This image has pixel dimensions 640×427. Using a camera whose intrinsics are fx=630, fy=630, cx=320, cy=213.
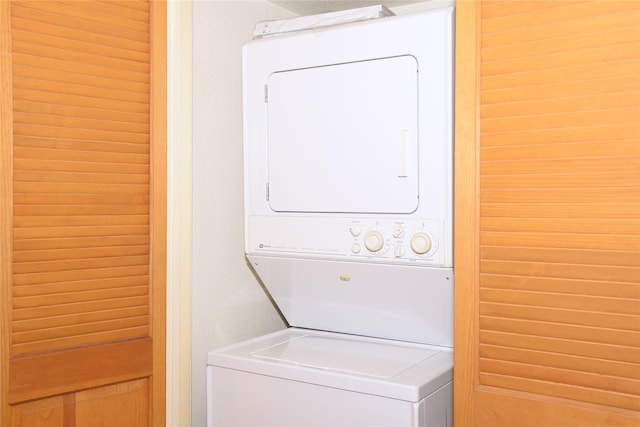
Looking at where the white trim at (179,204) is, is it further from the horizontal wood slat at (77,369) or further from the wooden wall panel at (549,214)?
the wooden wall panel at (549,214)

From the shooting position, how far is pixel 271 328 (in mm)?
2768

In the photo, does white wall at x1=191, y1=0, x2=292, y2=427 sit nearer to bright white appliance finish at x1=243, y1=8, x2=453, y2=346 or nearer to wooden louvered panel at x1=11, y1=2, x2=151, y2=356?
bright white appliance finish at x1=243, y1=8, x2=453, y2=346

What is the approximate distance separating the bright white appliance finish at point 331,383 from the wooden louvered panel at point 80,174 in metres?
0.40

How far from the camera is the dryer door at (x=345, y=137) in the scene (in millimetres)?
2061

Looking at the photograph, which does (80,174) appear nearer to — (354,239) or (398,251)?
(354,239)

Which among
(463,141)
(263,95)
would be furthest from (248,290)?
(463,141)

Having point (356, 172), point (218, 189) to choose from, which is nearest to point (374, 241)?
point (356, 172)

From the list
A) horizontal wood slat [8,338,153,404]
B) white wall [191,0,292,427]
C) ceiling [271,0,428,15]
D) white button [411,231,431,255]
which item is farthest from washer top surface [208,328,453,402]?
ceiling [271,0,428,15]

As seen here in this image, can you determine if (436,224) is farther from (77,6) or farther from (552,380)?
(77,6)

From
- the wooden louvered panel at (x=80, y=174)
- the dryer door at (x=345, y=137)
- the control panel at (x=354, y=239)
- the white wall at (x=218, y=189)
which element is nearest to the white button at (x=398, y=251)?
the control panel at (x=354, y=239)

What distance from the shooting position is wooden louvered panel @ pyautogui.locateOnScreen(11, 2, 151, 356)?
1901mm

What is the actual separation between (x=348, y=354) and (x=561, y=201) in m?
0.93

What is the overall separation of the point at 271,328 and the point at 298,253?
582 millimetres

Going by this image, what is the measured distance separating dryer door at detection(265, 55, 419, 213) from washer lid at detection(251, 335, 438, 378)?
51 centimetres
